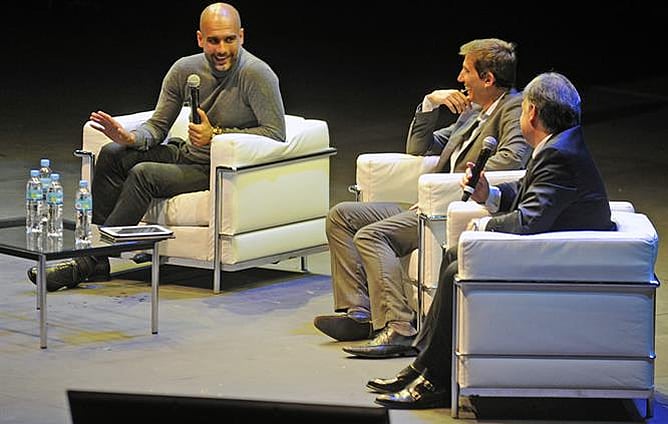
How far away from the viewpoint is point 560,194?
4.11 meters

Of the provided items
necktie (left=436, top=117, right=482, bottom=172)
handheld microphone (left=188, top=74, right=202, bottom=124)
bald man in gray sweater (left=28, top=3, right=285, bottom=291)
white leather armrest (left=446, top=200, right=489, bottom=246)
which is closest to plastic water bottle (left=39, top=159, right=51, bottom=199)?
bald man in gray sweater (left=28, top=3, right=285, bottom=291)

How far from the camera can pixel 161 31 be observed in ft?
51.0

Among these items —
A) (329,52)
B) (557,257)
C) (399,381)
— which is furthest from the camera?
(329,52)

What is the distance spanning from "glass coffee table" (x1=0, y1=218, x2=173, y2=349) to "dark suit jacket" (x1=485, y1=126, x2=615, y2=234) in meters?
1.48

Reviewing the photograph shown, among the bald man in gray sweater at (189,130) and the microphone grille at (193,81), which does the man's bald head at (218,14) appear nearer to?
the bald man in gray sweater at (189,130)

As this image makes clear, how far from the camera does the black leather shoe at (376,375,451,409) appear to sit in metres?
4.26

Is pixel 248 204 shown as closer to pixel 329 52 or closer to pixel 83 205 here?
pixel 83 205

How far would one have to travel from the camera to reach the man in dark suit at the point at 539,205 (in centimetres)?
411

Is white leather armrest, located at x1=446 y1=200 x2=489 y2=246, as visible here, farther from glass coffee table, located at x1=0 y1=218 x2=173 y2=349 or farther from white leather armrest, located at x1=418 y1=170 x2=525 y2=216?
glass coffee table, located at x1=0 y1=218 x2=173 y2=349

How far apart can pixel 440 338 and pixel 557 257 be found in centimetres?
44

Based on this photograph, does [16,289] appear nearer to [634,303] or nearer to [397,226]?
[397,226]

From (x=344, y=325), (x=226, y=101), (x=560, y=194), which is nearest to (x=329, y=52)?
(x=226, y=101)

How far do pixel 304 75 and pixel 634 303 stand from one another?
8666mm

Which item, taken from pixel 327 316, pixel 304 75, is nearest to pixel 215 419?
pixel 327 316
